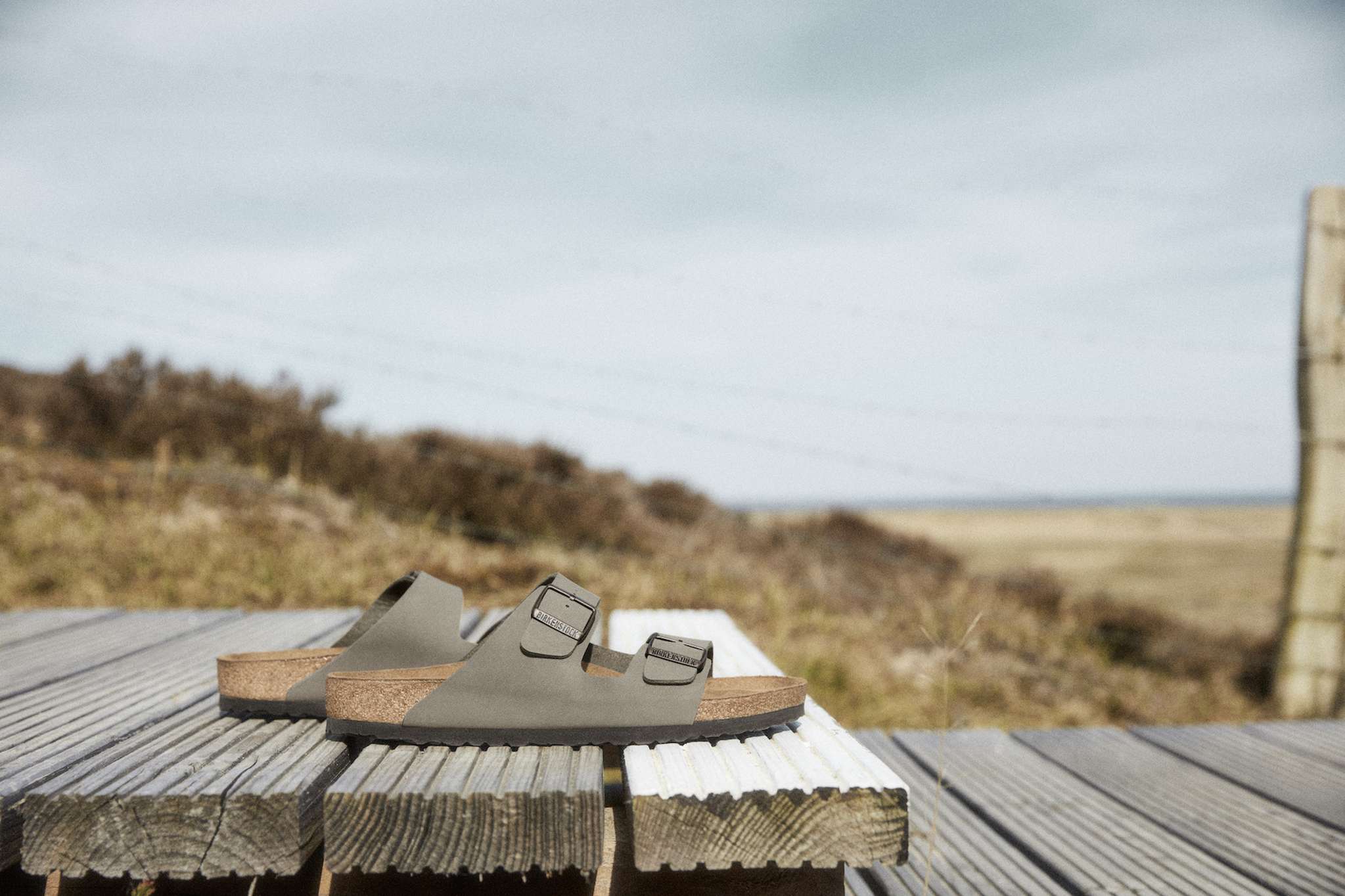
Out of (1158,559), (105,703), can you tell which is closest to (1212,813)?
(105,703)

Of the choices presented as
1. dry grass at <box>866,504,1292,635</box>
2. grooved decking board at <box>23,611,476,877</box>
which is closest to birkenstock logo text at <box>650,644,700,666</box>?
grooved decking board at <box>23,611,476,877</box>

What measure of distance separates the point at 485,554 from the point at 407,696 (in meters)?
5.14

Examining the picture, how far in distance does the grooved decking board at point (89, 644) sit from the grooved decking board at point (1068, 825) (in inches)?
88.8

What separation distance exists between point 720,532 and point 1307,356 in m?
6.07

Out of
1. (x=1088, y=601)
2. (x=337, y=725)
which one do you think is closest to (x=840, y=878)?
(x=337, y=725)

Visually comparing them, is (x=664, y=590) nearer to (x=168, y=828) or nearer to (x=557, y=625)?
(x=557, y=625)

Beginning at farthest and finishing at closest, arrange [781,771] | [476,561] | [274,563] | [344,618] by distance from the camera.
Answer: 1. [476,561]
2. [274,563]
3. [344,618]
4. [781,771]

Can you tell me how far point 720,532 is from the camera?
9.52 metres

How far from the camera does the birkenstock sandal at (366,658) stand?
1475mm

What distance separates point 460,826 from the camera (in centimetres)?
108

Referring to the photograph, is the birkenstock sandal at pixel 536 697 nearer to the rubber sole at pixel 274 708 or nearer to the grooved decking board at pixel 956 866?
the rubber sole at pixel 274 708

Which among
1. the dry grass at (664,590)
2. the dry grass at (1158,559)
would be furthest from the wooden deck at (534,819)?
the dry grass at (664,590)

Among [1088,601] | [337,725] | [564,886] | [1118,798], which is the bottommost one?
[1088,601]

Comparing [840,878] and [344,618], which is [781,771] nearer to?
[840,878]
